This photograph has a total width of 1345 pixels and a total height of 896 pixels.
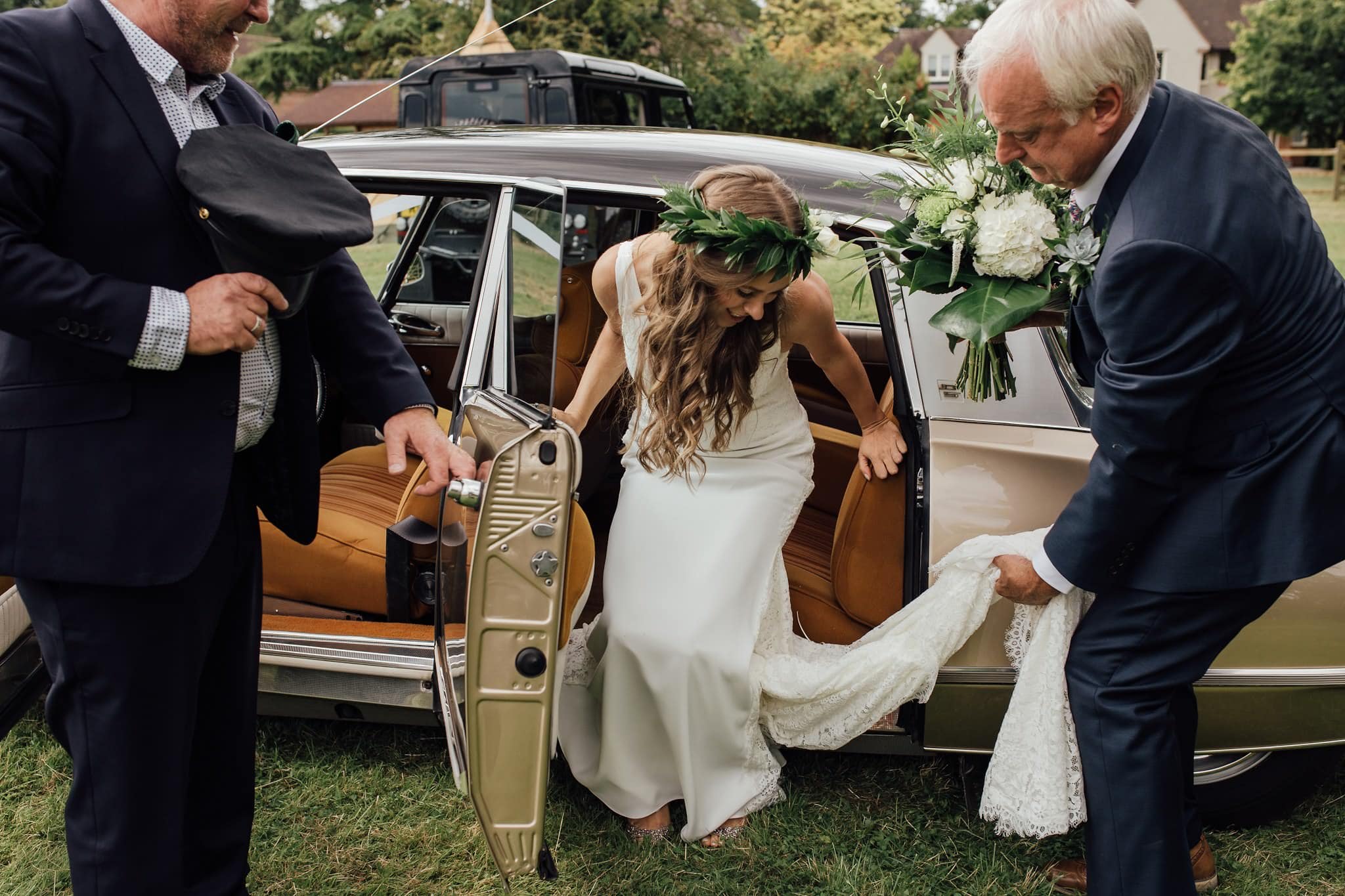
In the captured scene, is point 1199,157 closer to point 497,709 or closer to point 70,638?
point 497,709

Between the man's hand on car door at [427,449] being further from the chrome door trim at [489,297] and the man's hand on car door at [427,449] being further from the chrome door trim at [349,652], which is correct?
the chrome door trim at [349,652]

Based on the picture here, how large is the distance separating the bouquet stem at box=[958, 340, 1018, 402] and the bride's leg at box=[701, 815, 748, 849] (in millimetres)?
1181

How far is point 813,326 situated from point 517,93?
1086cm

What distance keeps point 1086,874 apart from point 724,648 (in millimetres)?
972

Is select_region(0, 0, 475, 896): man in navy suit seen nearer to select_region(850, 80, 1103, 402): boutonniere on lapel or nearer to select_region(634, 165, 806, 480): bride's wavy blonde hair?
select_region(634, 165, 806, 480): bride's wavy blonde hair

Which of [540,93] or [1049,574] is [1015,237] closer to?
[1049,574]

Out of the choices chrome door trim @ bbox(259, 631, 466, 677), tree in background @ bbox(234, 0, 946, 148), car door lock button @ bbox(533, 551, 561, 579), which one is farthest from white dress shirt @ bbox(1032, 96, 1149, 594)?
tree in background @ bbox(234, 0, 946, 148)

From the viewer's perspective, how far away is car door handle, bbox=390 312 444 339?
415cm

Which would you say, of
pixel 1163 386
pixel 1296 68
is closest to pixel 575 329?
pixel 1163 386

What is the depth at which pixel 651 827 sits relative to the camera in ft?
8.88

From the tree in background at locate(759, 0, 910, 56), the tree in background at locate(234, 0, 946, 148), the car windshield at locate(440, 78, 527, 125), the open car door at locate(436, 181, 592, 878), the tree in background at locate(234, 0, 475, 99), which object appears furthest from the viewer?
the tree in background at locate(759, 0, 910, 56)

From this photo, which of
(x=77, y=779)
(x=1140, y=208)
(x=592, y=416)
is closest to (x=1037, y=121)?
(x=1140, y=208)

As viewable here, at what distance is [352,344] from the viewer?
2.18 metres

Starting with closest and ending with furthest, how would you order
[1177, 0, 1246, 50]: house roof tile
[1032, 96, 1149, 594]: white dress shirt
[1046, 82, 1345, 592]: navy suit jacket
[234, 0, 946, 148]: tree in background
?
[1046, 82, 1345, 592]: navy suit jacket → [1032, 96, 1149, 594]: white dress shirt → [234, 0, 946, 148]: tree in background → [1177, 0, 1246, 50]: house roof tile
